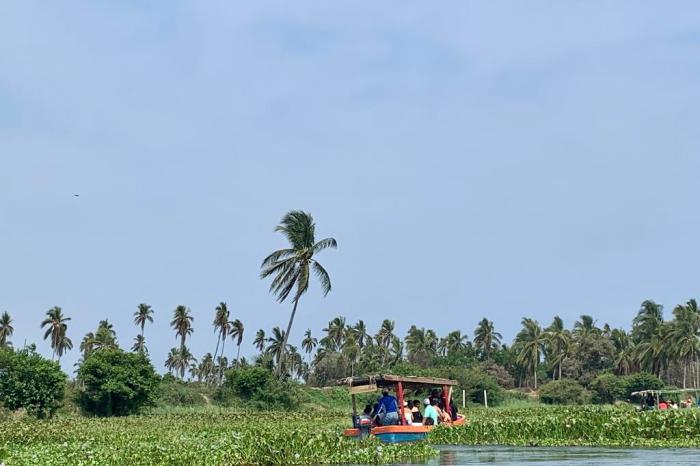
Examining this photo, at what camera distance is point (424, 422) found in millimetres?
30703

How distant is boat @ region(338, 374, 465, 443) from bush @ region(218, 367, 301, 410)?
31.2m

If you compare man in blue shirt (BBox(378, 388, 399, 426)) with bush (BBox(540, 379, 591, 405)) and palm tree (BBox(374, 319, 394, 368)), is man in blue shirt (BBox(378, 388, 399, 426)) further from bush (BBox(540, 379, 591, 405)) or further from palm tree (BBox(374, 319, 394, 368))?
palm tree (BBox(374, 319, 394, 368))

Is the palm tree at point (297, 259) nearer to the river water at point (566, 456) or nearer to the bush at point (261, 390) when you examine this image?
the bush at point (261, 390)

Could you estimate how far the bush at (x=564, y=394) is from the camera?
86.9m

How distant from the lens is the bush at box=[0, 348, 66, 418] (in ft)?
164

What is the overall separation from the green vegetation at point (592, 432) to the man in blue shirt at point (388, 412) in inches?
134

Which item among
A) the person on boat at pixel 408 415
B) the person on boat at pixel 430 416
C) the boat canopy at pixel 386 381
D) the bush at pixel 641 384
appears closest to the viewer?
the person on boat at pixel 408 415

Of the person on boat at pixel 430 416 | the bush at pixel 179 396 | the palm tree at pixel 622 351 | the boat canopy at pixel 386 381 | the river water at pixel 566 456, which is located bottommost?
the river water at pixel 566 456

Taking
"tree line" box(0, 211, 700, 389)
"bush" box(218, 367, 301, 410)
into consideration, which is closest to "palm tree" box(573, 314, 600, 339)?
"tree line" box(0, 211, 700, 389)

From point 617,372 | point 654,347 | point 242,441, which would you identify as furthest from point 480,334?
point 242,441

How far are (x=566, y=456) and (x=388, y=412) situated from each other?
20.4 feet

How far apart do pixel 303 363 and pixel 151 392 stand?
86807mm

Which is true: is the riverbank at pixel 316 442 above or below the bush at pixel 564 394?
below

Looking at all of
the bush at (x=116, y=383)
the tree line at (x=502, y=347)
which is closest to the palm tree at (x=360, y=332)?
the tree line at (x=502, y=347)
